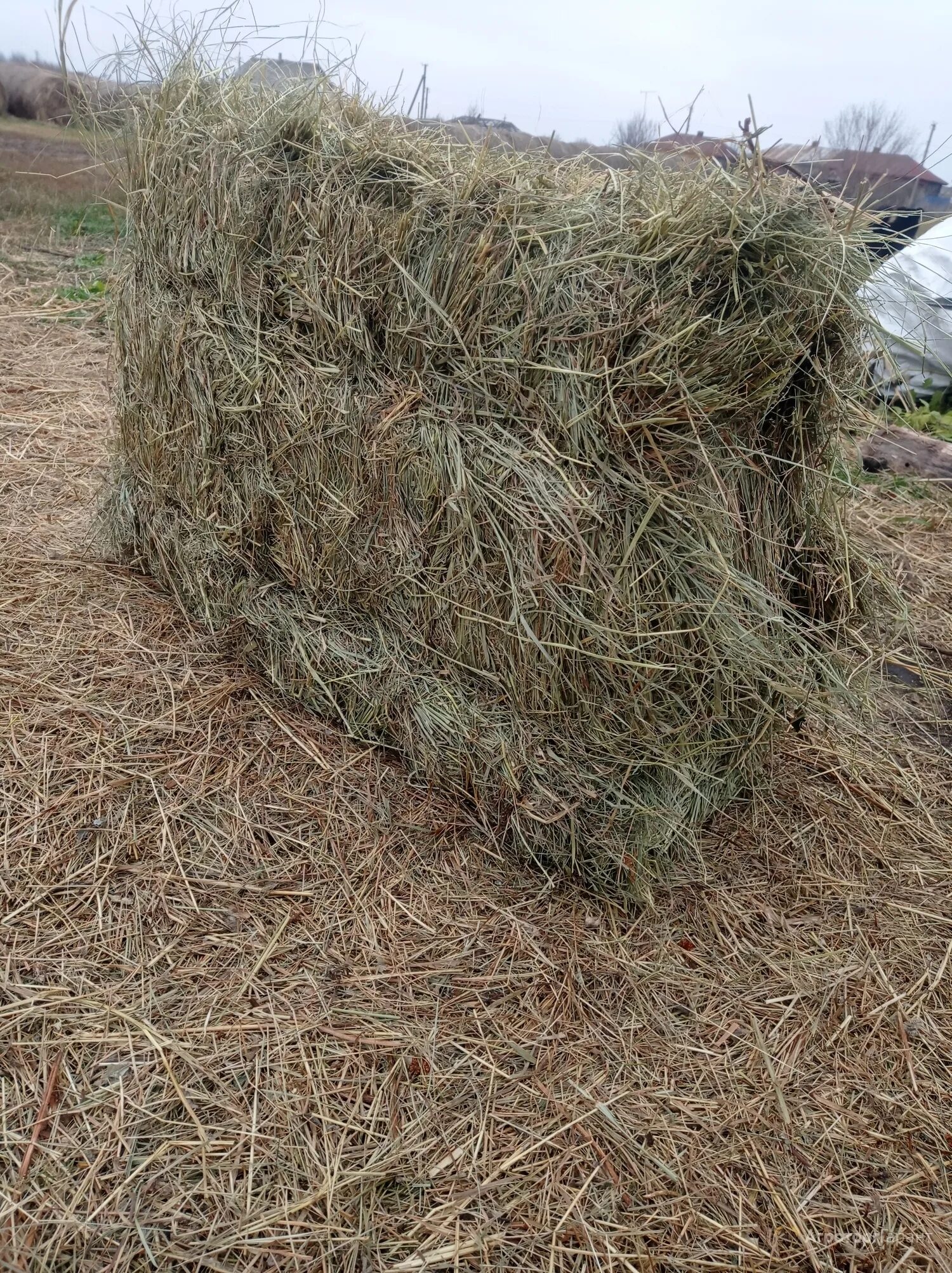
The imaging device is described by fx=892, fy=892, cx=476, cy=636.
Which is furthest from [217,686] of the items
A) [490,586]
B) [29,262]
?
[29,262]

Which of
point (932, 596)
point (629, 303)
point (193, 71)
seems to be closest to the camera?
point (629, 303)

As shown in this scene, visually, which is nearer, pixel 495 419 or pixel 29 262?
pixel 495 419

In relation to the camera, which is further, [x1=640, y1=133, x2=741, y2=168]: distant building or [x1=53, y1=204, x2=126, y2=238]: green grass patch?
[x1=53, y1=204, x2=126, y2=238]: green grass patch

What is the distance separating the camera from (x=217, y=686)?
2.62m

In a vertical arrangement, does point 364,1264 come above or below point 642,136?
below

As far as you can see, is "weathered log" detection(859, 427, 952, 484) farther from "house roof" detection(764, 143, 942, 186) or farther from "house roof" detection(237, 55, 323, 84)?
"house roof" detection(237, 55, 323, 84)

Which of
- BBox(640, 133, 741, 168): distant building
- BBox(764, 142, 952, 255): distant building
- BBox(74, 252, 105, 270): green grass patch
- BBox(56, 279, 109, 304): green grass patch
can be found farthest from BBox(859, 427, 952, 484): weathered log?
BBox(74, 252, 105, 270): green grass patch

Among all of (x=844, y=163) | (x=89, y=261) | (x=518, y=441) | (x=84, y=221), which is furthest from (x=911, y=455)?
(x=84, y=221)

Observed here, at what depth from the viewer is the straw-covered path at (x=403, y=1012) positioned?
1.58 metres

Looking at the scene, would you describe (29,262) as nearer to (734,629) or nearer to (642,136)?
(642,136)

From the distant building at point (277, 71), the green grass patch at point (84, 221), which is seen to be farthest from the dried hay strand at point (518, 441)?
the green grass patch at point (84, 221)

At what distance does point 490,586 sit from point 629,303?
686mm

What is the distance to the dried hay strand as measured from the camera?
1.85 metres

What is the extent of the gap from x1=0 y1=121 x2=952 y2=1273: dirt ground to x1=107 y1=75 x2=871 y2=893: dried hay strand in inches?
8.6
